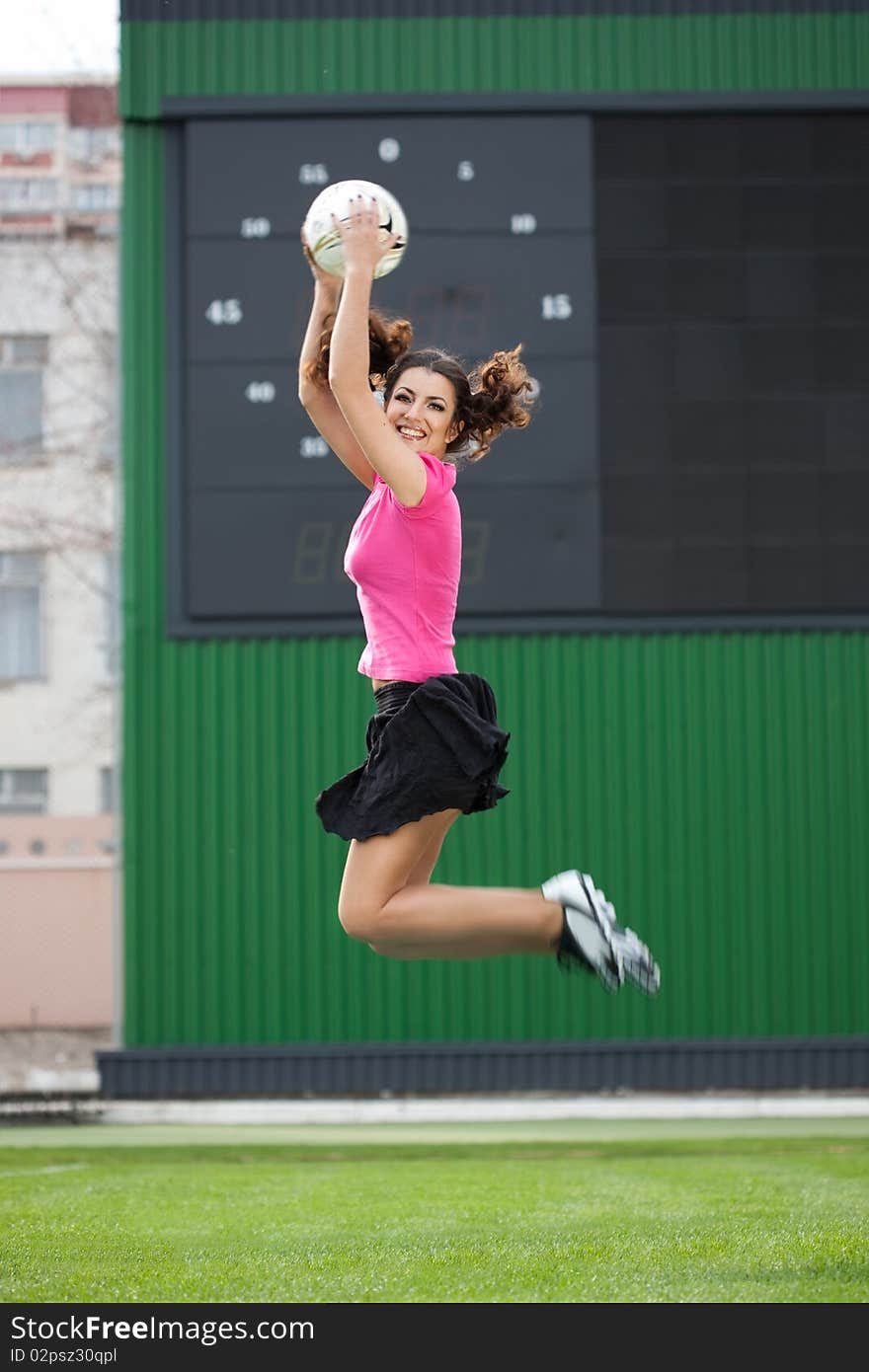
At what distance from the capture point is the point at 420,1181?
5.26 meters

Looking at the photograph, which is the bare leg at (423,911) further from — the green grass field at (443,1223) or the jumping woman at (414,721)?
the green grass field at (443,1223)

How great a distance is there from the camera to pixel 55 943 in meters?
13.3

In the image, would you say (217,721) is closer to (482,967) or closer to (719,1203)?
(482,967)

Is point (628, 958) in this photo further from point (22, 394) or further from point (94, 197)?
point (94, 197)

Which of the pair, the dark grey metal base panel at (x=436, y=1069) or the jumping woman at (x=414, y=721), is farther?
the dark grey metal base panel at (x=436, y=1069)

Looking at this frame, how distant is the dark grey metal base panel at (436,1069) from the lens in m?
8.09

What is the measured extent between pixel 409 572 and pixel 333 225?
0.59 meters

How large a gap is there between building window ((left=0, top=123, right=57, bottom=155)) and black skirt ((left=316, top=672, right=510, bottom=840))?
1336 centimetres

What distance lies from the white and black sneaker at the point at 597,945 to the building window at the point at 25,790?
1303 centimetres

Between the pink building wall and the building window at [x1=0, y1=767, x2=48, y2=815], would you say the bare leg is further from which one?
the building window at [x1=0, y1=767, x2=48, y2=815]

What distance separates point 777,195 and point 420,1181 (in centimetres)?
481

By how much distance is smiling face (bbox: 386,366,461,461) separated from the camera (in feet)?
10.6

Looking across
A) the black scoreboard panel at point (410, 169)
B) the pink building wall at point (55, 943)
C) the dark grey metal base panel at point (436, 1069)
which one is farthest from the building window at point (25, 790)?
the black scoreboard panel at point (410, 169)

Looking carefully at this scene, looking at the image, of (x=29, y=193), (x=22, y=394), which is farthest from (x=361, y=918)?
(x=29, y=193)
